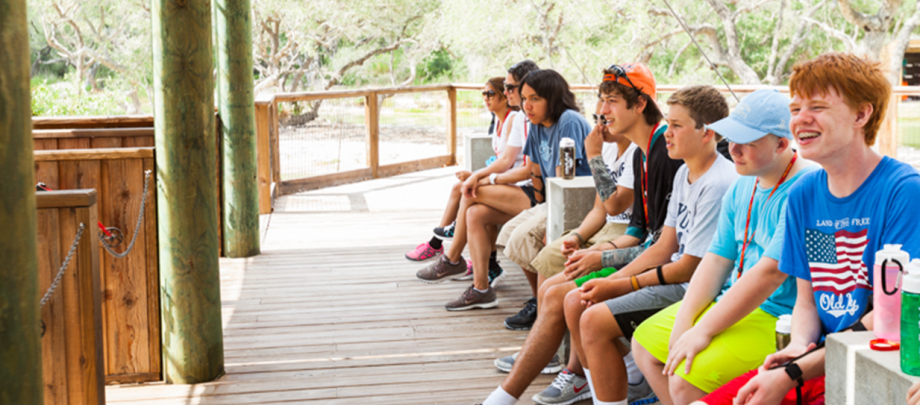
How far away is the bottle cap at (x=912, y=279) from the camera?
55.6 inches

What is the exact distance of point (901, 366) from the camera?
55.7 inches

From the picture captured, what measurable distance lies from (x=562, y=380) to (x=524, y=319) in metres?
0.95

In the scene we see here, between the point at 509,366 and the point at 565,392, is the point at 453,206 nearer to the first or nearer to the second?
the point at 509,366

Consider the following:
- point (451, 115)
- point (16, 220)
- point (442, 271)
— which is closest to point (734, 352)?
point (16, 220)

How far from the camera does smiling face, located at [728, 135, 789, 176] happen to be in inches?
84.9

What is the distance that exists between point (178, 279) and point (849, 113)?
97.6 inches

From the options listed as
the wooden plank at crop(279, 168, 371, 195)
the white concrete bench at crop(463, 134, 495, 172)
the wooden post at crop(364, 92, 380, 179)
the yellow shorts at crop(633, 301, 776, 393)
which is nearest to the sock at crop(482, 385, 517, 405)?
the yellow shorts at crop(633, 301, 776, 393)

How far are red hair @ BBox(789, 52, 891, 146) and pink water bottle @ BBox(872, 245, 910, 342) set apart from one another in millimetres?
341

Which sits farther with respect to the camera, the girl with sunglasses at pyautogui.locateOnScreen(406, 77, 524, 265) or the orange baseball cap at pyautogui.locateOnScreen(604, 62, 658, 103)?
the girl with sunglasses at pyautogui.locateOnScreen(406, 77, 524, 265)

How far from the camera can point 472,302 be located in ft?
14.1

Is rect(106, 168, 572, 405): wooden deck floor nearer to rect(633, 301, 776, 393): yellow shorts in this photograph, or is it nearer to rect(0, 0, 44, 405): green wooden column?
rect(633, 301, 776, 393): yellow shorts

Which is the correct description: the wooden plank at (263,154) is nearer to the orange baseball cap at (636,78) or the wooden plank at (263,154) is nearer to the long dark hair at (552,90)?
the long dark hair at (552,90)

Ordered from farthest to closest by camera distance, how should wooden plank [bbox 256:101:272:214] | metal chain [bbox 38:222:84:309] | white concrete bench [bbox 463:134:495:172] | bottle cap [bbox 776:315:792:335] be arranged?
wooden plank [bbox 256:101:272:214]
white concrete bench [bbox 463:134:495:172]
metal chain [bbox 38:222:84:309]
bottle cap [bbox 776:315:792:335]

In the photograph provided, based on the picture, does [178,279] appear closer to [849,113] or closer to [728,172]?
[728,172]
